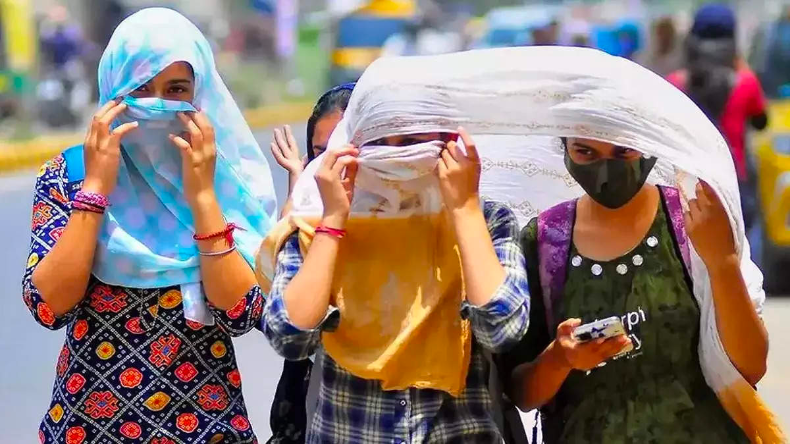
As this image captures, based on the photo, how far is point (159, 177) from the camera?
3002 mm

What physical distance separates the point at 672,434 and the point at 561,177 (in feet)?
2.21

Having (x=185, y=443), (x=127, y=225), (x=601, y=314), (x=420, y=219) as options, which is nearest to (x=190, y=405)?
(x=185, y=443)

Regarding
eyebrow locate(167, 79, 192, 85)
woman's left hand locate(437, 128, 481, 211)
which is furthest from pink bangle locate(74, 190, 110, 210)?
woman's left hand locate(437, 128, 481, 211)

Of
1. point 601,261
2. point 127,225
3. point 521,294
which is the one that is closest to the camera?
point 521,294

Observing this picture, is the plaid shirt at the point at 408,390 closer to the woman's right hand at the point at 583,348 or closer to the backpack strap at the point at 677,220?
the woman's right hand at the point at 583,348

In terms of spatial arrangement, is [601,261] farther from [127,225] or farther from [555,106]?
[127,225]

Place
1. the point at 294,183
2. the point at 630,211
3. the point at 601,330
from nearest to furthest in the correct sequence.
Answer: the point at 601,330 < the point at 630,211 < the point at 294,183

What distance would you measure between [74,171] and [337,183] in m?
0.66

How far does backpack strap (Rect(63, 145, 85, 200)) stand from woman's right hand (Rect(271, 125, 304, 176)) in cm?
67

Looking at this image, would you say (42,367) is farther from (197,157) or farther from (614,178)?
(614,178)

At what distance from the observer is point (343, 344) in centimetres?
273

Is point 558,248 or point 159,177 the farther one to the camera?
point 159,177

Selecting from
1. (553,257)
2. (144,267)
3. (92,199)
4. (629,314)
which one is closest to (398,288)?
(553,257)

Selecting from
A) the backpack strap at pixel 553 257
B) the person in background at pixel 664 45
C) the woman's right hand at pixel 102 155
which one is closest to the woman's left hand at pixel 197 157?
the woman's right hand at pixel 102 155
